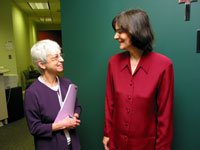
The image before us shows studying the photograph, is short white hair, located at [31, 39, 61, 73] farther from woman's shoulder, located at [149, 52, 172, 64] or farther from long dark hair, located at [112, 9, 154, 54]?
woman's shoulder, located at [149, 52, 172, 64]

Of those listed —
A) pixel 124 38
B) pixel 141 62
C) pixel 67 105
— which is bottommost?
pixel 67 105

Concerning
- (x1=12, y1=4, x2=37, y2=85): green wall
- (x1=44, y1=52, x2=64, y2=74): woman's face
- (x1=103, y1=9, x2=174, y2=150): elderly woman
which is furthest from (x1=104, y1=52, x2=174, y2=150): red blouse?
(x1=12, y1=4, x2=37, y2=85): green wall

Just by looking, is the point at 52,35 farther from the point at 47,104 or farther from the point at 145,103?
the point at 145,103

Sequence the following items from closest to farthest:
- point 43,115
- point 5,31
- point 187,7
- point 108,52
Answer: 1. point 43,115
2. point 187,7
3. point 108,52
4. point 5,31

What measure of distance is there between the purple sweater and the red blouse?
1.38ft

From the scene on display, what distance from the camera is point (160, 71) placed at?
1.02 meters

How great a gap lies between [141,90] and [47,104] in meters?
0.63

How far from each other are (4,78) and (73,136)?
111 inches

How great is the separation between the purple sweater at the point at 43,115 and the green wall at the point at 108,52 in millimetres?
528

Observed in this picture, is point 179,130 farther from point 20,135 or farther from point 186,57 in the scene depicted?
point 20,135

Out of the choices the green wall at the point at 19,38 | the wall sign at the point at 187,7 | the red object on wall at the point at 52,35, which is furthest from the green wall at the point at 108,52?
the red object on wall at the point at 52,35

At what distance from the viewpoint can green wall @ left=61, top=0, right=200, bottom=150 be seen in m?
1.40

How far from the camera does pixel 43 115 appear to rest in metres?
1.11

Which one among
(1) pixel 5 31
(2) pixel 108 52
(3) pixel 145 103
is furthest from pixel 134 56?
(1) pixel 5 31
